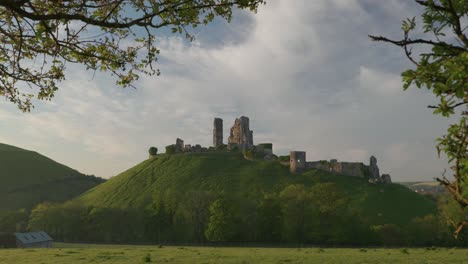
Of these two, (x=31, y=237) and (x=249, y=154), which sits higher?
(x=249, y=154)

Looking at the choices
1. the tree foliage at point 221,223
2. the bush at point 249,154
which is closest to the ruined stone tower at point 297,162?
the bush at point 249,154

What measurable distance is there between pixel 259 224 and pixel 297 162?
72719mm

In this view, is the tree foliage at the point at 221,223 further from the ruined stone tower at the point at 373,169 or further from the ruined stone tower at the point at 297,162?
the ruined stone tower at the point at 373,169

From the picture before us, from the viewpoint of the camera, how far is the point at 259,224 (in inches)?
3893

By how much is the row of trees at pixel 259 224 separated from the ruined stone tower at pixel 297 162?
203 ft

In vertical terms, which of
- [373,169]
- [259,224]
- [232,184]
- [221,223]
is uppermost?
[373,169]

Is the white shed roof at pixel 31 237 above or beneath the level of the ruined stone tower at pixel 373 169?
beneath

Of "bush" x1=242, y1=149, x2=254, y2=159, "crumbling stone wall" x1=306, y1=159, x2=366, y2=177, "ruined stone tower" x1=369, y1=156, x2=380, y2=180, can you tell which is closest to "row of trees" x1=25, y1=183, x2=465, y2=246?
"crumbling stone wall" x1=306, y1=159, x2=366, y2=177

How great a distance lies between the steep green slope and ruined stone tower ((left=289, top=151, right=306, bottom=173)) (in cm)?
299

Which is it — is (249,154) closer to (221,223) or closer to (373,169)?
(373,169)

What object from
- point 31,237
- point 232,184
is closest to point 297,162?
point 232,184

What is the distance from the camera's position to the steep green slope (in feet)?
435

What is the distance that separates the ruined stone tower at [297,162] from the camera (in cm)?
16700

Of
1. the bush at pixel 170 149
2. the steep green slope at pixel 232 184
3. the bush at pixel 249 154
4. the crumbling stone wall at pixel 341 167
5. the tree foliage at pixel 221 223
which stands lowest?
the tree foliage at pixel 221 223
